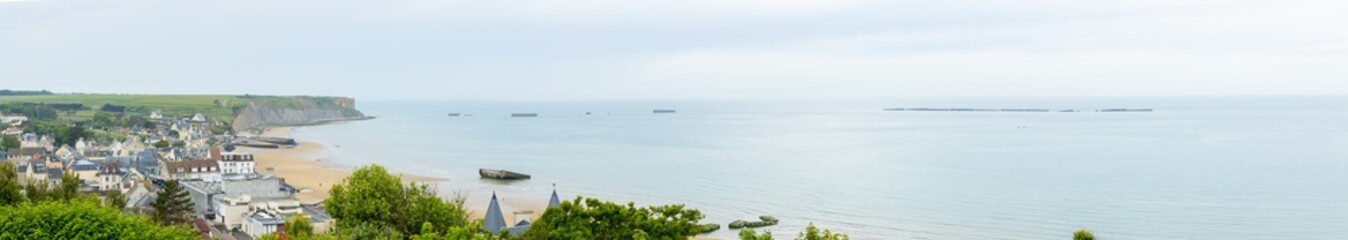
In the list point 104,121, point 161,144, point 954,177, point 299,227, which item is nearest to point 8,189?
point 299,227

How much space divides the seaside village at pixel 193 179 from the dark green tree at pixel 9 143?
0.89 feet

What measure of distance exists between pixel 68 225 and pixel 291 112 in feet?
177

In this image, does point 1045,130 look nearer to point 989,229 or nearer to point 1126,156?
point 1126,156

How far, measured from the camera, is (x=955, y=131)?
45.1 m

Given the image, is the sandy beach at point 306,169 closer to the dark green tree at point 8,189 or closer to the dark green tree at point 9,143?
the dark green tree at point 9,143

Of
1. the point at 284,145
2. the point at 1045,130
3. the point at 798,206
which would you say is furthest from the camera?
the point at 1045,130

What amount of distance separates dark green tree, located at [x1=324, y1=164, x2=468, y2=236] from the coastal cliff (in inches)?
1563

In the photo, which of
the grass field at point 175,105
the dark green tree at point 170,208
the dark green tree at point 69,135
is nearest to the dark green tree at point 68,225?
the dark green tree at point 170,208

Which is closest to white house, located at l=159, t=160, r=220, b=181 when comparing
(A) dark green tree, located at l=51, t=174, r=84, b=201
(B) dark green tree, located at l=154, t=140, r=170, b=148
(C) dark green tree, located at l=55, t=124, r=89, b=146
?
(A) dark green tree, located at l=51, t=174, r=84, b=201

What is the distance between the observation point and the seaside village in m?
13.2

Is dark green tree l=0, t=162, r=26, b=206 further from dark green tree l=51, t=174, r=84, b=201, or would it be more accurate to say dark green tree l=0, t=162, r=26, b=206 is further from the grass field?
the grass field

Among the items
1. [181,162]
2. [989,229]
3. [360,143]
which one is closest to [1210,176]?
[989,229]

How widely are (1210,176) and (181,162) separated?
18513 millimetres

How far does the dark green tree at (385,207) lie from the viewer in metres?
10.6
